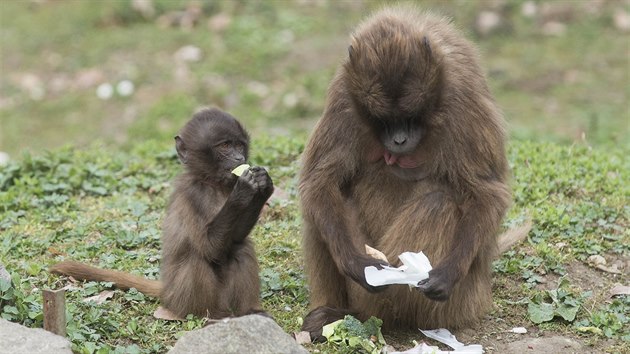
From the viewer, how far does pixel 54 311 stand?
5.49m

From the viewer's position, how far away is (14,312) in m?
5.75

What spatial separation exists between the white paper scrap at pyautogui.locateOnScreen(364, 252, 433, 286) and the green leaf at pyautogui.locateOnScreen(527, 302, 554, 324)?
3.59 feet

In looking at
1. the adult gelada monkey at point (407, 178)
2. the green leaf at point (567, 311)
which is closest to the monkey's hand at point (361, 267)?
the adult gelada monkey at point (407, 178)

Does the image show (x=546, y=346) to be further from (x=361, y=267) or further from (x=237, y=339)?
(x=237, y=339)

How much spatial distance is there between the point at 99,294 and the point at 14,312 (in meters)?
0.92

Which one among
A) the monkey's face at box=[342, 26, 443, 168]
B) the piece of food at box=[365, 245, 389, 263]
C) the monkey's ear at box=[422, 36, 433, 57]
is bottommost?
the piece of food at box=[365, 245, 389, 263]

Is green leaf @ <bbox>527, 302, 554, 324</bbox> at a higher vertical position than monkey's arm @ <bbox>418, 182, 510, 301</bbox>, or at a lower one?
lower

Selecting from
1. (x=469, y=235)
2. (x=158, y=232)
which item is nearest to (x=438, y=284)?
(x=469, y=235)

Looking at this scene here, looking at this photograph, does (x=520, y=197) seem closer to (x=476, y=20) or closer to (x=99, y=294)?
(x=99, y=294)

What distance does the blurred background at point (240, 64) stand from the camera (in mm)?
13047

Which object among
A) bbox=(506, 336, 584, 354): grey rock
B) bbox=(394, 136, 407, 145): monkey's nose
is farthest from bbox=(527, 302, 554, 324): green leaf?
bbox=(394, 136, 407, 145): monkey's nose

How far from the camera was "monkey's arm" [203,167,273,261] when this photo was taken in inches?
242

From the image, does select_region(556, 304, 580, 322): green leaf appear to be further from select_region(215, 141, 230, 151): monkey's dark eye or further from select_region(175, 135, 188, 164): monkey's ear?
select_region(175, 135, 188, 164): monkey's ear

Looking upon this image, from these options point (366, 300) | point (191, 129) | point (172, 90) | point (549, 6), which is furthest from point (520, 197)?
point (549, 6)
